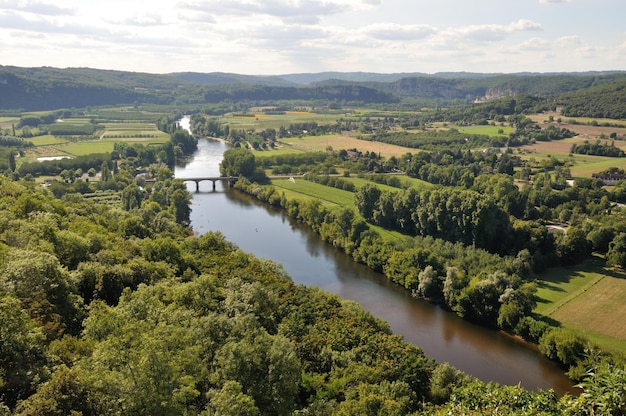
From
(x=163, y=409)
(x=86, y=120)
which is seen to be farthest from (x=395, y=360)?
(x=86, y=120)

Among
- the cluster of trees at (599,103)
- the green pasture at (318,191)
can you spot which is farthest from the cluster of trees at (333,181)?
Answer: the cluster of trees at (599,103)

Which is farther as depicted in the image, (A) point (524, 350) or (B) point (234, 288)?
(A) point (524, 350)

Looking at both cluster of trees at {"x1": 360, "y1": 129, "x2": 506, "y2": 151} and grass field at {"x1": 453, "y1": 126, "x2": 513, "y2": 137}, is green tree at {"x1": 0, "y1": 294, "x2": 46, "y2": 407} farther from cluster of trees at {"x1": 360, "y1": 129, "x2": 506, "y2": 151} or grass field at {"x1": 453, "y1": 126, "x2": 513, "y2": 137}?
grass field at {"x1": 453, "y1": 126, "x2": 513, "y2": 137}

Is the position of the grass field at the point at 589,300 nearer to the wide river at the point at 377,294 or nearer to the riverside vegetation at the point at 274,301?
the riverside vegetation at the point at 274,301

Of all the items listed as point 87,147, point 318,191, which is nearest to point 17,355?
point 318,191

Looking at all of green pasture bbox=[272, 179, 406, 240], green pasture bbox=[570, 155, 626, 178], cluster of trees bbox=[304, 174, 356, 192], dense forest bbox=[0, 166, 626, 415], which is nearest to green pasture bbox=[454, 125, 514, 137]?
green pasture bbox=[570, 155, 626, 178]

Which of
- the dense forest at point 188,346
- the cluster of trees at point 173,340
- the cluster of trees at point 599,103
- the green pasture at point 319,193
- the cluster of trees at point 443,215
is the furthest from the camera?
the cluster of trees at point 599,103

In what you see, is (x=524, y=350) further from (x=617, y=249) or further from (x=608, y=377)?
(x=608, y=377)
